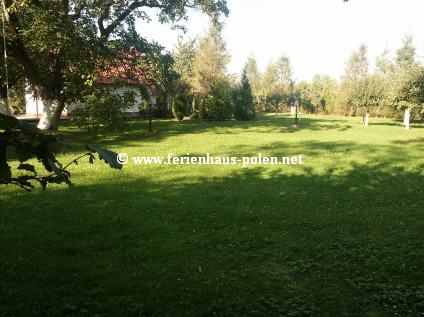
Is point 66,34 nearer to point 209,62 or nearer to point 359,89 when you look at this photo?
point 209,62

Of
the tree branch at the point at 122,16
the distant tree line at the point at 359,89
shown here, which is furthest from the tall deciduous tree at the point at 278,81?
the tree branch at the point at 122,16

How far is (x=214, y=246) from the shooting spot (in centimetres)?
519

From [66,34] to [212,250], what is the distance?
13.8 m

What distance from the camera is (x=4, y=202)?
6.86 m

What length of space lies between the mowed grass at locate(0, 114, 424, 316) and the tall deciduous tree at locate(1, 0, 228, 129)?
8.84m

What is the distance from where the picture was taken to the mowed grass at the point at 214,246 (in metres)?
3.71

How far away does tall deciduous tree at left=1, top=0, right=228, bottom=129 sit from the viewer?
15.1m

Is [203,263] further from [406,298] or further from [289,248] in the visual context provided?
[406,298]

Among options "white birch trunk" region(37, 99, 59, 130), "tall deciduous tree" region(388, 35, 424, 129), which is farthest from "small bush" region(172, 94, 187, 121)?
"tall deciduous tree" region(388, 35, 424, 129)

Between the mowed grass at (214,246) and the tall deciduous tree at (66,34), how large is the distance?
29.0 feet

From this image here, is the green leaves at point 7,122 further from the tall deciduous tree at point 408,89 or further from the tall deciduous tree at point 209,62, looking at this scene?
the tall deciduous tree at point 209,62

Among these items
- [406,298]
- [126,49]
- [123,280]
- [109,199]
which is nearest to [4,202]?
[109,199]

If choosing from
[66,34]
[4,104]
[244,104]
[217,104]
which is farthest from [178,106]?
[66,34]

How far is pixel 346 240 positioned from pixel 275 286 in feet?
6.49
